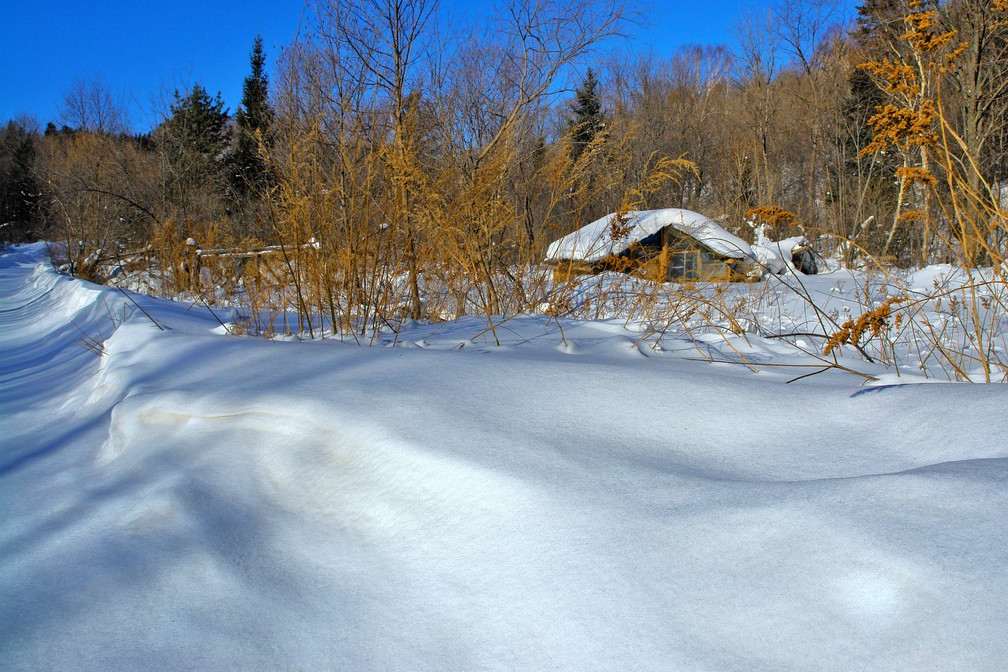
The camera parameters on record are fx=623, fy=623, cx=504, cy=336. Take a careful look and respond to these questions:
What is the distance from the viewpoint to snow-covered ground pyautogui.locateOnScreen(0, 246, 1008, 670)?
0.76m

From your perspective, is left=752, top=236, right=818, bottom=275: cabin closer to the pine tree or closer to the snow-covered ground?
the snow-covered ground

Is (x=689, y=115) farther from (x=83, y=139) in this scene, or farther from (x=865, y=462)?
(x=865, y=462)

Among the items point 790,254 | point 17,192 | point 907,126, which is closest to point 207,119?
point 17,192

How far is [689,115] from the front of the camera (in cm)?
2289

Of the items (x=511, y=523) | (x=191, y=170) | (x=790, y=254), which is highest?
(x=191, y=170)

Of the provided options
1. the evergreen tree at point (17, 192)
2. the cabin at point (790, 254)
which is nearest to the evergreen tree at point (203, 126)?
the evergreen tree at point (17, 192)

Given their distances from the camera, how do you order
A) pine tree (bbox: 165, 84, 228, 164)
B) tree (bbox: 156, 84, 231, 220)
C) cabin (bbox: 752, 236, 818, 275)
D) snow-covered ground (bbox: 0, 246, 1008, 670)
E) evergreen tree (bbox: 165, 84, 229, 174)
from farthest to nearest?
pine tree (bbox: 165, 84, 228, 164) < evergreen tree (bbox: 165, 84, 229, 174) < tree (bbox: 156, 84, 231, 220) < cabin (bbox: 752, 236, 818, 275) < snow-covered ground (bbox: 0, 246, 1008, 670)

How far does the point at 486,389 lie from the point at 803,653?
994mm

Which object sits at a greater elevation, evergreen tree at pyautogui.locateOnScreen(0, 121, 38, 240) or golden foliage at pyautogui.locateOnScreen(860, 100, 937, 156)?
evergreen tree at pyautogui.locateOnScreen(0, 121, 38, 240)

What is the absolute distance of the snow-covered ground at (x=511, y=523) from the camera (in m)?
0.76

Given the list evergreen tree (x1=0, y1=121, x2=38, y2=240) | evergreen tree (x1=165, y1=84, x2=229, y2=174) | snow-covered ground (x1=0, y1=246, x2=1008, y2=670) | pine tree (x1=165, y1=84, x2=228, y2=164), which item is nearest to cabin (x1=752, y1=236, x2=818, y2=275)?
snow-covered ground (x1=0, y1=246, x2=1008, y2=670)

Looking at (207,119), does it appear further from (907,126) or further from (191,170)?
(907,126)

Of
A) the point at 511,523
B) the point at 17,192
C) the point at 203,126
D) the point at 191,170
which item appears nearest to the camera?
the point at 511,523

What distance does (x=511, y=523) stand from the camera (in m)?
1.04
